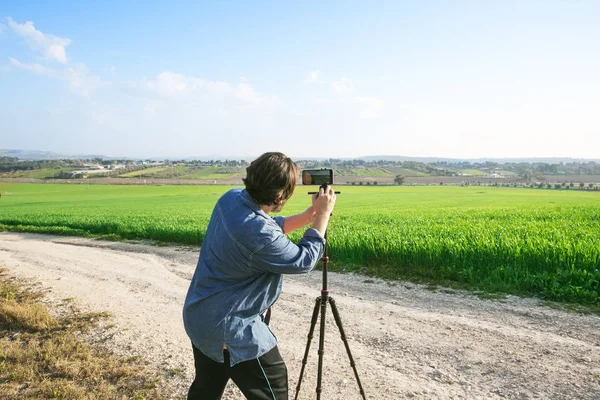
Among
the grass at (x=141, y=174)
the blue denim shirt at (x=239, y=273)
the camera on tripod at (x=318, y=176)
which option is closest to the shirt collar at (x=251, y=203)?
the blue denim shirt at (x=239, y=273)

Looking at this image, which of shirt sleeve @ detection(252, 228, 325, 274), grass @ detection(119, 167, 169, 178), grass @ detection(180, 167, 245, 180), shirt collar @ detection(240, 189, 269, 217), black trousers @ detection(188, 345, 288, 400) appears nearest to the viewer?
shirt sleeve @ detection(252, 228, 325, 274)

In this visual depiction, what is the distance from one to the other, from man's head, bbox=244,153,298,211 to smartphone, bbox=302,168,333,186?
1.70 feet

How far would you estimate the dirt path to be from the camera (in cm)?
445

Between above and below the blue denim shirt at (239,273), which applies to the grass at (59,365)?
below

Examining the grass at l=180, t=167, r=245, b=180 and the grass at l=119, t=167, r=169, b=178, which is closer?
the grass at l=180, t=167, r=245, b=180

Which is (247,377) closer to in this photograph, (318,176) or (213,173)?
(318,176)

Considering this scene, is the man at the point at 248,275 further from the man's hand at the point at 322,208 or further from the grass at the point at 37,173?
the grass at the point at 37,173

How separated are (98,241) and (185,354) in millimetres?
13802

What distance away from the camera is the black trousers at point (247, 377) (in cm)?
262

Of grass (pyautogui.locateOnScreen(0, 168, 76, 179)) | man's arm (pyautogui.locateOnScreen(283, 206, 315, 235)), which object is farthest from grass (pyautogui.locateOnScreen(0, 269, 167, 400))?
grass (pyautogui.locateOnScreen(0, 168, 76, 179))

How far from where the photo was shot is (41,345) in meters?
5.55

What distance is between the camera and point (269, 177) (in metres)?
2.49

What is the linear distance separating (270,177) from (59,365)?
4.14m

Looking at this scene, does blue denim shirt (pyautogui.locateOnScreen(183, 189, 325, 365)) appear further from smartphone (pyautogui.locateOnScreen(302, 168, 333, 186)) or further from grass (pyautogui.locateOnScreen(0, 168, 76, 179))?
grass (pyautogui.locateOnScreen(0, 168, 76, 179))
